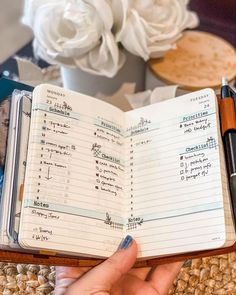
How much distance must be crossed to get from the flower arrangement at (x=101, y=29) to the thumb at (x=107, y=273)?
0.91 feet

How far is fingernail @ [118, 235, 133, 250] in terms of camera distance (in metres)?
0.45

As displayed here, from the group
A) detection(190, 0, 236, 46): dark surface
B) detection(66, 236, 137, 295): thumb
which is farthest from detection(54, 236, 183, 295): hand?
detection(190, 0, 236, 46): dark surface

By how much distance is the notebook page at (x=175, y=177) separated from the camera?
44 centimetres

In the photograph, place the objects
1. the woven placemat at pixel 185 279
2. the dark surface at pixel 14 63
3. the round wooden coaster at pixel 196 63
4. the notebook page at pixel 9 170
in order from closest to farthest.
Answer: the notebook page at pixel 9 170 < the woven placemat at pixel 185 279 < the round wooden coaster at pixel 196 63 < the dark surface at pixel 14 63

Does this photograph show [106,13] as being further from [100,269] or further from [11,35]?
[11,35]

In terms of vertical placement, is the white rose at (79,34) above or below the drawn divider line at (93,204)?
above

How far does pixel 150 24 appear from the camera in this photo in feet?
2.06

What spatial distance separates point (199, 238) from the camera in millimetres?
430

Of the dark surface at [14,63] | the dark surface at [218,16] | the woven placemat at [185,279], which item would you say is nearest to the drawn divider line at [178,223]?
the woven placemat at [185,279]

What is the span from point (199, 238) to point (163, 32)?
12.6 inches

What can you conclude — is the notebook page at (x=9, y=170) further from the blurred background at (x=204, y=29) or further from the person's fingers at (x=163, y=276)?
the blurred background at (x=204, y=29)

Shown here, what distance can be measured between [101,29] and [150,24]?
7 centimetres

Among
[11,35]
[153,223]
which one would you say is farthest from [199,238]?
[11,35]

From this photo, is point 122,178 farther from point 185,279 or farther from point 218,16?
point 218,16
